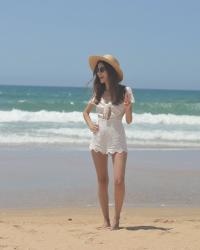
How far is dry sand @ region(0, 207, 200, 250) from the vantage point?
191 inches

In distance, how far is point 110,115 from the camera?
211 inches

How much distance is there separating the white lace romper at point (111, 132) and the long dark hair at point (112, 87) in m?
0.05

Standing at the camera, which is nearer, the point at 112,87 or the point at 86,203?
the point at 112,87

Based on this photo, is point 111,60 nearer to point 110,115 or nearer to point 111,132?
point 110,115

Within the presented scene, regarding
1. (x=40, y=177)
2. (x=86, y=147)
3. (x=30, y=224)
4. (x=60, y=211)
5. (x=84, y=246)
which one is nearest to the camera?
(x=84, y=246)

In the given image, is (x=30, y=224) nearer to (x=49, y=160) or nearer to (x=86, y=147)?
(x=49, y=160)

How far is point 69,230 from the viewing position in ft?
18.2

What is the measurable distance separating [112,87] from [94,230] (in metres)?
1.41

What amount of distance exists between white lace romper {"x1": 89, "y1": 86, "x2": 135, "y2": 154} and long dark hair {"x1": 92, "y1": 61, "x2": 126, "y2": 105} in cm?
5

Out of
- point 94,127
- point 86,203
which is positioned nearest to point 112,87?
point 94,127

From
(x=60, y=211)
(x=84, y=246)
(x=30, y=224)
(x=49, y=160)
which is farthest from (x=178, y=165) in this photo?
(x=84, y=246)

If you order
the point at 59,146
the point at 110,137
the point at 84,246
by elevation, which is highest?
the point at 110,137

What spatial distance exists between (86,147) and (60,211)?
7642mm

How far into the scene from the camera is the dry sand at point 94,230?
485 centimetres
